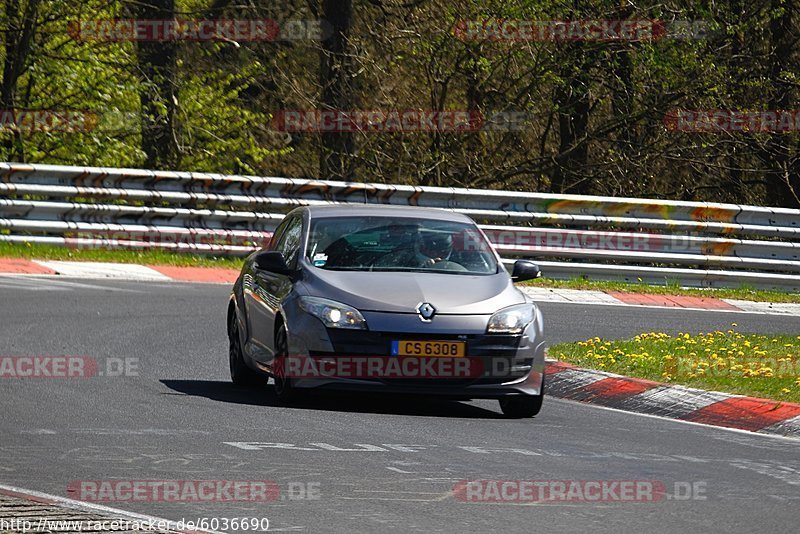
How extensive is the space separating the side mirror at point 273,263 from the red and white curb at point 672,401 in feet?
8.12

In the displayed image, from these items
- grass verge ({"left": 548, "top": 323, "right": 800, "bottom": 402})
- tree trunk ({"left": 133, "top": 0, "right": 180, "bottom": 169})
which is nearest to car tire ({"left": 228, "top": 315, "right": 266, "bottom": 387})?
grass verge ({"left": 548, "top": 323, "right": 800, "bottom": 402})

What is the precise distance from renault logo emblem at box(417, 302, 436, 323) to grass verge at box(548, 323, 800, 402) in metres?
2.52

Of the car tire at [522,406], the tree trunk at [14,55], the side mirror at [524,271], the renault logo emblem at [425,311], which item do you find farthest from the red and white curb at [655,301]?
the tree trunk at [14,55]

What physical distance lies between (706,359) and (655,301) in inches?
275

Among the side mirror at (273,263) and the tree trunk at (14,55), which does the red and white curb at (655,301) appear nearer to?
the side mirror at (273,263)

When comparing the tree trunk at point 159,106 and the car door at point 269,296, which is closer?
the car door at point 269,296

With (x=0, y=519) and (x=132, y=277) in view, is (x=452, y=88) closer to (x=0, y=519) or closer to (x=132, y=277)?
(x=132, y=277)

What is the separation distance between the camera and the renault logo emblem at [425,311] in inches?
410

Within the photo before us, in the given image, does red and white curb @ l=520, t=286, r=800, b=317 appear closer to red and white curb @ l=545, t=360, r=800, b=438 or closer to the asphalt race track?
red and white curb @ l=545, t=360, r=800, b=438

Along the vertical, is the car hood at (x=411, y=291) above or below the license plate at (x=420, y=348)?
above

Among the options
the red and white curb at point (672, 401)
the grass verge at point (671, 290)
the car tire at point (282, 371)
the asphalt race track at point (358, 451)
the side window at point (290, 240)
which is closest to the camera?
the asphalt race track at point (358, 451)

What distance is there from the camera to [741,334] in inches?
626

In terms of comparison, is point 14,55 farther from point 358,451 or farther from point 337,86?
point 358,451

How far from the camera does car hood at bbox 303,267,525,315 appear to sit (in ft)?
34.5
